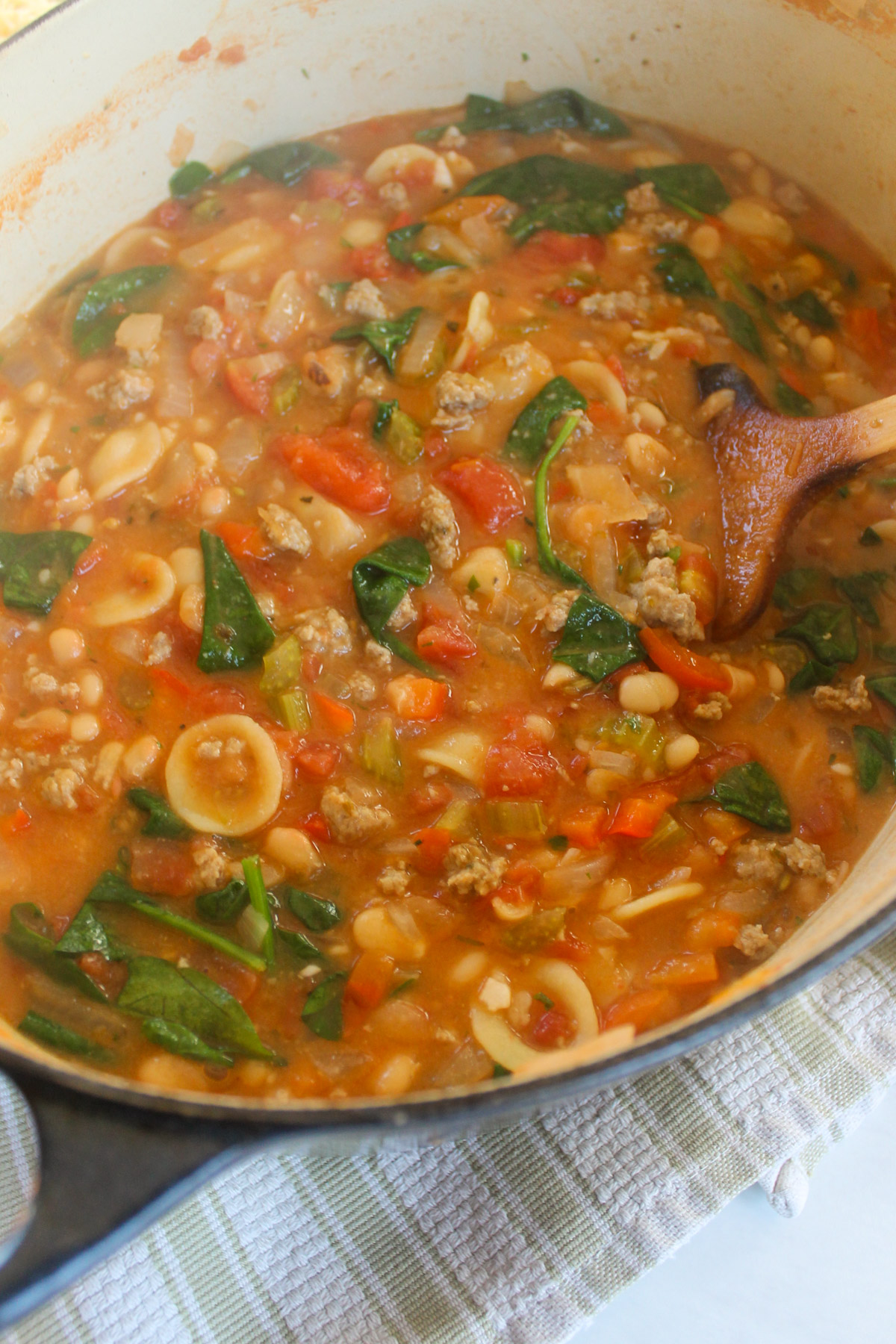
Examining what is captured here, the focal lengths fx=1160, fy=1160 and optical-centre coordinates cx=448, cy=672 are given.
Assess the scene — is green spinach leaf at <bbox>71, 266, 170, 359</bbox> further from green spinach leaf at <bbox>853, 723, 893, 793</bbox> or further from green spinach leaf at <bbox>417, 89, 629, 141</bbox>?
green spinach leaf at <bbox>853, 723, 893, 793</bbox>

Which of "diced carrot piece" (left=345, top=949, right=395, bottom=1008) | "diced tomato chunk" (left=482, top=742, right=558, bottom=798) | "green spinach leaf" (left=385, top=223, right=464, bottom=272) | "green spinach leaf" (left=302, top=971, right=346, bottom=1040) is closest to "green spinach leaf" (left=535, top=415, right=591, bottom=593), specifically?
"diced tomato chunk" (left=482, top=742, right=558, bottom=798)

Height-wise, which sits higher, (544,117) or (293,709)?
(544,117)

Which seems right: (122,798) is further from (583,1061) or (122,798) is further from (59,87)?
(59,87)

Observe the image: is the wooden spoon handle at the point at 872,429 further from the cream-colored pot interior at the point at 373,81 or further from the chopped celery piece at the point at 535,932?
the chopped celery piece at the point at 535,932

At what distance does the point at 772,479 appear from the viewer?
11.6ft

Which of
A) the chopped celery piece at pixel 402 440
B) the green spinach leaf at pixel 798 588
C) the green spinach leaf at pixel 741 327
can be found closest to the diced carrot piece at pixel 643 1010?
the green spinach leaf at pixel 798 588

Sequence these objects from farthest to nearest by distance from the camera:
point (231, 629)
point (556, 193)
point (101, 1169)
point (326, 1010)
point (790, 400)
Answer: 1. point (556, 193)
2. point (790, 400)
3. point (231, 629)
4. point (326, 1010)
5. point (101, 1169)

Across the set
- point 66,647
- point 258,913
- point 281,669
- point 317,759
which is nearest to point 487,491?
point 281,669

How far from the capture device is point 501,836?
308 cm

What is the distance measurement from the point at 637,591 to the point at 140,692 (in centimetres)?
147

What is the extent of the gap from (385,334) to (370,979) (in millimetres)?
2109

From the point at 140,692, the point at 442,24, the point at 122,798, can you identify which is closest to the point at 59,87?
the point at 442,24

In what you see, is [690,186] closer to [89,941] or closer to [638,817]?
[638,817]

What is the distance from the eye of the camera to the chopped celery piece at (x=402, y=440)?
3627mm
